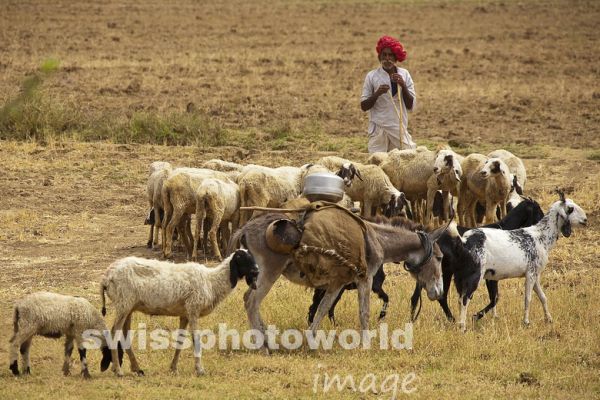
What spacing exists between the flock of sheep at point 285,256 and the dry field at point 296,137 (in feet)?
1.43

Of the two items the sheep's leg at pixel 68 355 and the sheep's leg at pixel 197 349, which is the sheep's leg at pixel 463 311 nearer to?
the sheep's leg at pixel 197 349

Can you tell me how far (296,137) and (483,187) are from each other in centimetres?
650

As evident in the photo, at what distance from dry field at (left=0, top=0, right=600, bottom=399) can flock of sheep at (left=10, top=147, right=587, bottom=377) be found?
43 centimetres

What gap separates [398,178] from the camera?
1477 centimetres

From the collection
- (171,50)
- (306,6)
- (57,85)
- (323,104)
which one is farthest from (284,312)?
(306,6)

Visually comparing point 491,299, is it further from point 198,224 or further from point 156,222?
point 156,222

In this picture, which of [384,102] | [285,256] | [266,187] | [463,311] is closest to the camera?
[285,256]

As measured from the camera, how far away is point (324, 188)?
10.7 metres

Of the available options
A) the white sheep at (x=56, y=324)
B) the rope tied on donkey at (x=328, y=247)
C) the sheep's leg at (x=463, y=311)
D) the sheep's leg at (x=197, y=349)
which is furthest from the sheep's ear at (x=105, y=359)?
the sheep's leg at (x=463, y=311)

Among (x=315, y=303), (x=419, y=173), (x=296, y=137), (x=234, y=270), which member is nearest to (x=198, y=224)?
(x=315, y=303)

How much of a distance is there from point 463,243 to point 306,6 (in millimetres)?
32641

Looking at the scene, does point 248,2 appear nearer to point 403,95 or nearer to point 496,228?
point 403,95

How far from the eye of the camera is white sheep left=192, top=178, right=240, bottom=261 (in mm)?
13156

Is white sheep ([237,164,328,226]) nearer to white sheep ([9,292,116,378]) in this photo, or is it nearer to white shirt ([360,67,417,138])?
white shirt ([360,67,417,138])
